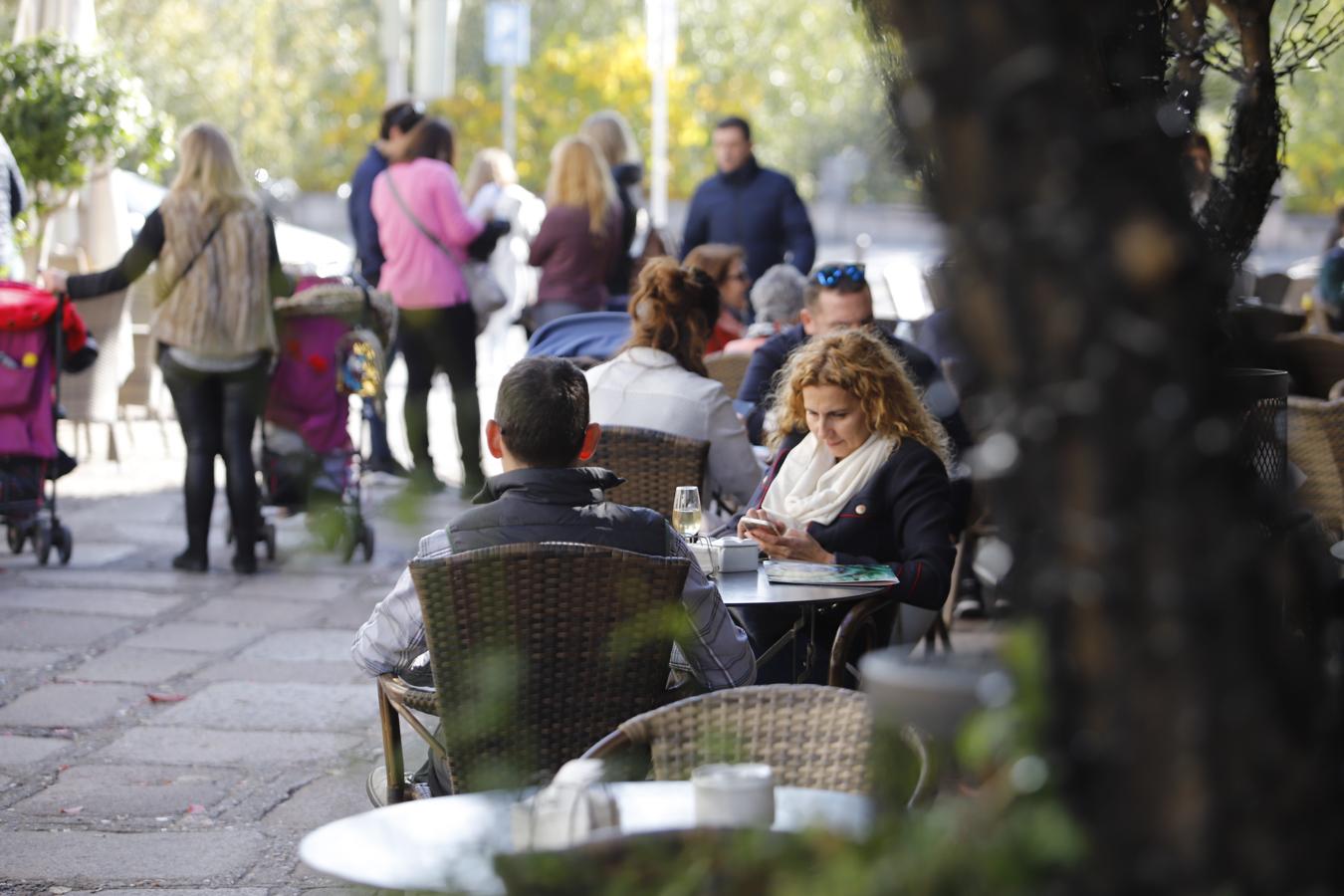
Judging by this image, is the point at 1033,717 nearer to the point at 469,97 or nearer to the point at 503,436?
the point at 503,436

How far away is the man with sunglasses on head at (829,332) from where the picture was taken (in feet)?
19.7

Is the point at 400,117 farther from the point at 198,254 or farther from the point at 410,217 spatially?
the point at 198,254

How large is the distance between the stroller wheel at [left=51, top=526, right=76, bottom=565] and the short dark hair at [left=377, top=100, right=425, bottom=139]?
2.74 meters

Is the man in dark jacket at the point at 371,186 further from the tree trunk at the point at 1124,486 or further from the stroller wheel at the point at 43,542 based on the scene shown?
the tree trunk at the point at 1124,486

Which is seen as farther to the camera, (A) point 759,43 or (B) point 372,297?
(A) point 759,43

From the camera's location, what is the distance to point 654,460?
5.21m

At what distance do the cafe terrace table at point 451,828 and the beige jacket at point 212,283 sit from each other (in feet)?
17.6

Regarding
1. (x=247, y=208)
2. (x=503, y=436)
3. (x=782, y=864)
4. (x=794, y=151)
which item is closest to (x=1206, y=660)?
(x=782, y=864)

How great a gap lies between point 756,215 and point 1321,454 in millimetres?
4479

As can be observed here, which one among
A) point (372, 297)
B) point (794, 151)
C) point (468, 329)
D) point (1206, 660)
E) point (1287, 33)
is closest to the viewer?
point (1206, 660)

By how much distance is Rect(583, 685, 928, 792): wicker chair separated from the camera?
268 centimetres

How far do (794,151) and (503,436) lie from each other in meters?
50.9

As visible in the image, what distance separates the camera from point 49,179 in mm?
10180

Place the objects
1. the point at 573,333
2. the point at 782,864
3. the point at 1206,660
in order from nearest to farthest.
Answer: the point at 1206,660 < the point at 782,864 < the point at 573,333
